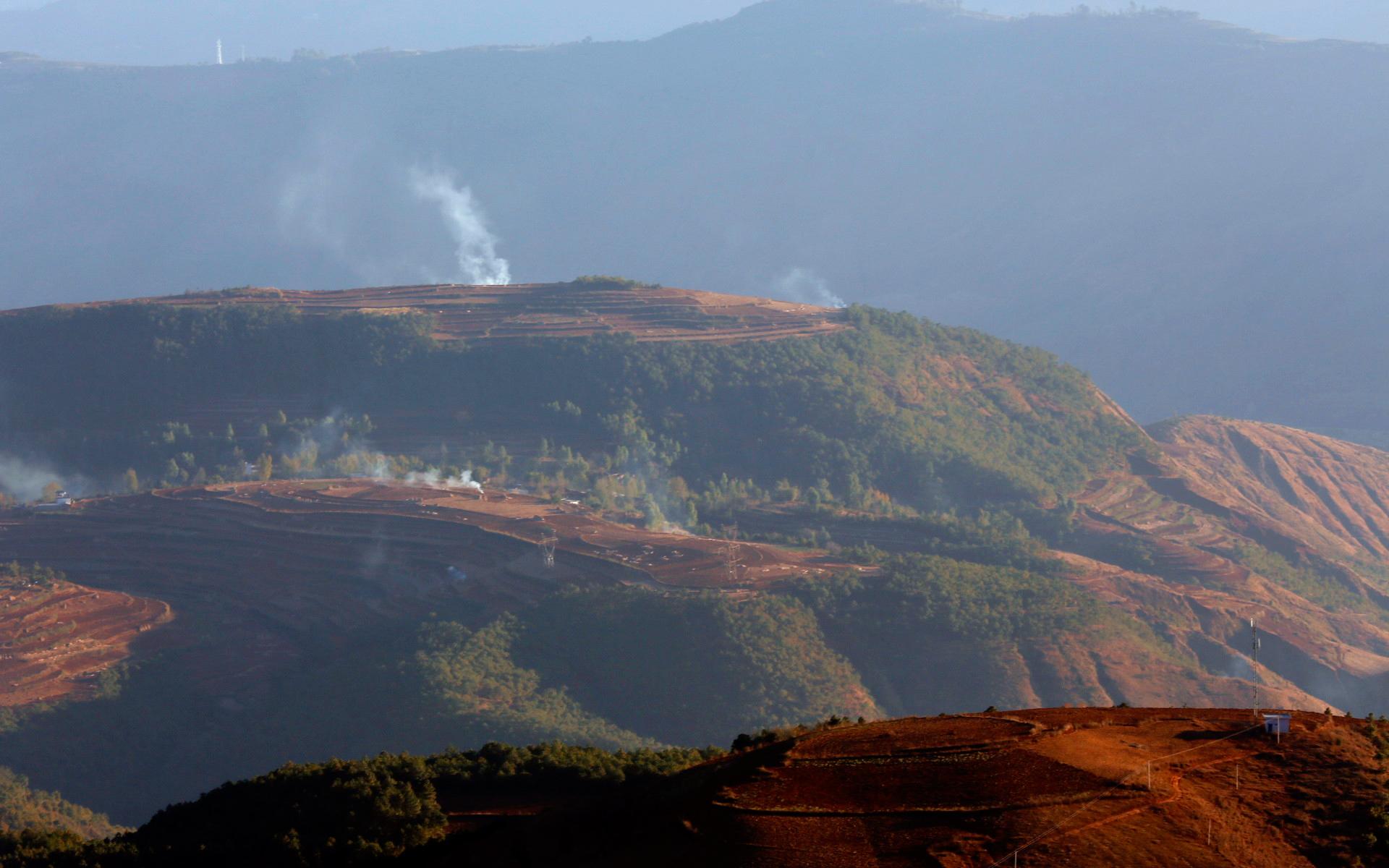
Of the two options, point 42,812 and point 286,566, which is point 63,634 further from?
point 42,812

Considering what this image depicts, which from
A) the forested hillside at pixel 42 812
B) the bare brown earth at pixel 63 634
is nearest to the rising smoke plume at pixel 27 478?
the bare brown earth at pixel 63 634

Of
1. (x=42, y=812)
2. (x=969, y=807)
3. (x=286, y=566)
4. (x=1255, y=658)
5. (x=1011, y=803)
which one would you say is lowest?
(x=42, y=812)

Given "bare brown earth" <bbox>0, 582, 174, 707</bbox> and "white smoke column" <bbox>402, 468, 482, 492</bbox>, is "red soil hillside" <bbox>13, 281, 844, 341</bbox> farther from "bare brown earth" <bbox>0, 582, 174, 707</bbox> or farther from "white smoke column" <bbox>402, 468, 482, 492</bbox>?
"bare brown earth" <bbox>0, 582, 174, 707</bbox>

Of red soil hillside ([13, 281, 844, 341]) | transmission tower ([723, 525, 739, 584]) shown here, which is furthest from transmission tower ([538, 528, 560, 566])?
red soil hillside ([13, 281, 844, 341])

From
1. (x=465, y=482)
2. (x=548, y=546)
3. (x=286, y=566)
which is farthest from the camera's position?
(x=465, y=482)

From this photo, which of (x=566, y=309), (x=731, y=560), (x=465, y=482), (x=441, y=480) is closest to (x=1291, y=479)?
(x=731, y=560)
